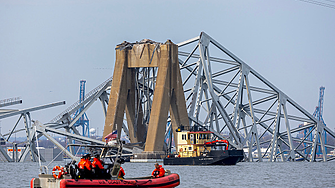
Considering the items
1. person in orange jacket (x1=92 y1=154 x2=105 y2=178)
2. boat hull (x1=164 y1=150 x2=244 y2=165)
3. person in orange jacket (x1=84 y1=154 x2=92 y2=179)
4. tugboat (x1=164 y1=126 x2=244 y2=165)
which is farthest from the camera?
tugboat (x1=164 y1=126 x2=244 y2=165)

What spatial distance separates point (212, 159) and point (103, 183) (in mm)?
48481

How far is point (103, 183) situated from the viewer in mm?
40531

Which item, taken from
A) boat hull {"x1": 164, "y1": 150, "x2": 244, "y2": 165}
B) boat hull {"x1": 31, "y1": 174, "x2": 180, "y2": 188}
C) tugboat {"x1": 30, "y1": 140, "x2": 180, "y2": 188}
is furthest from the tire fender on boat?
boat hull {"x1": 164, "y1": 150, "x2": 244, "y2": 165}

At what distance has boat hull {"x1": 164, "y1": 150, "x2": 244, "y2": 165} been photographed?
87750 mm

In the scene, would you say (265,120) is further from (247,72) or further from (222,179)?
(222,179)

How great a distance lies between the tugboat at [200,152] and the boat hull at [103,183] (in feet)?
144

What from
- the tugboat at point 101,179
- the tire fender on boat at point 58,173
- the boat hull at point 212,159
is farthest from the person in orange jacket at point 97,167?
the boat hull at point 212,159

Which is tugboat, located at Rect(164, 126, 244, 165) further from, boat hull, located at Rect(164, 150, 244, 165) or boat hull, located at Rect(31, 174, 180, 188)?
boat hull, located at Rect(31, 174, 180, 188)

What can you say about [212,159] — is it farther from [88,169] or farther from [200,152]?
[88,169]

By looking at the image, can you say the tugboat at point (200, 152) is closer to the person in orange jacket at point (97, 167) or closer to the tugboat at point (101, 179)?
the tugboat at point (101, 179)

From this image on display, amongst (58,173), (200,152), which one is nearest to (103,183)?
(58,173)

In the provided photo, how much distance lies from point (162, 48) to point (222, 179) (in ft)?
150

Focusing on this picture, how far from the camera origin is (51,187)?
41.0 meters

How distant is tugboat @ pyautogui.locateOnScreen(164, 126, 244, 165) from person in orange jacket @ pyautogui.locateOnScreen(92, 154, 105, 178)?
47.0 metres
